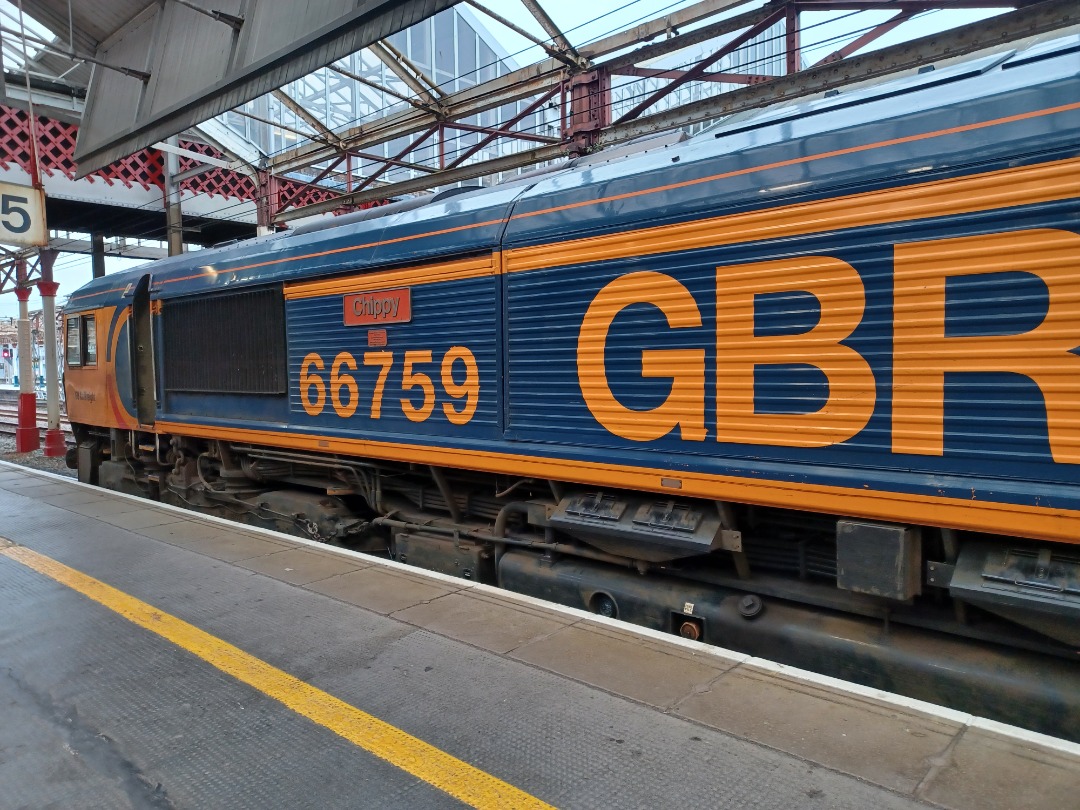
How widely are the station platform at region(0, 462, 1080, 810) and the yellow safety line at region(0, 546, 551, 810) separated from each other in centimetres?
1

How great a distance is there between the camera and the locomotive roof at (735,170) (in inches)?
119

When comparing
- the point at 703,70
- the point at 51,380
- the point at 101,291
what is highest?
the point at 703,70

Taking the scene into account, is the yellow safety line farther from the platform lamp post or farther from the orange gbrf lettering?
the platform lamp post

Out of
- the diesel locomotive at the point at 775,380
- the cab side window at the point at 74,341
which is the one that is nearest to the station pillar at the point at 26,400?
the cab side window at the point at 74,341

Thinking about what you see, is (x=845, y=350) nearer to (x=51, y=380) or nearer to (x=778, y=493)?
(x=778, y=493)

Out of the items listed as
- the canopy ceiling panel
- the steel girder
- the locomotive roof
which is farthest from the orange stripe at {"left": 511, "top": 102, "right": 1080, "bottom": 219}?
the steel girder

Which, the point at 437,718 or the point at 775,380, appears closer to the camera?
the point at 437,718

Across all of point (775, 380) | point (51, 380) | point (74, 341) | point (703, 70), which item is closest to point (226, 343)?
point (74, 341)

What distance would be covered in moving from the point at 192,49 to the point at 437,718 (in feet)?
23.6

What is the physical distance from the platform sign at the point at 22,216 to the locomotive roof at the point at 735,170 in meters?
4.72

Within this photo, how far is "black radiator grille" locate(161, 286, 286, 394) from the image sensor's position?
6.68m

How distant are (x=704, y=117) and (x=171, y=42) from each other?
5.73 metres

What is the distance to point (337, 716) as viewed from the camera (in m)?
3.23

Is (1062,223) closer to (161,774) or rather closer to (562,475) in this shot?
(562,475)
